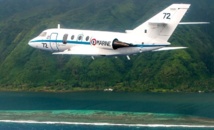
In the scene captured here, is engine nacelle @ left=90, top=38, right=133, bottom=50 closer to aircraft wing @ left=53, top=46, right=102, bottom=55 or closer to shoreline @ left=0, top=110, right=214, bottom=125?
aircraft wing @ left=53, top=46, right=102, bottom=55

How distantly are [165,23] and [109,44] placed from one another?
6571 millimetres

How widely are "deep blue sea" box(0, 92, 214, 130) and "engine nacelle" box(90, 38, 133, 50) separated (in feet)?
250

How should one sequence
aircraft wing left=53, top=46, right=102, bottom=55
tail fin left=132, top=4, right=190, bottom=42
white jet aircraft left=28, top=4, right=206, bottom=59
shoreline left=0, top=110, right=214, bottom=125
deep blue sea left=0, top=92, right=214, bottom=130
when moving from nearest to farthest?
tail fin left=132, top=4, right=190, bottom=42
white jet aircraft left=28, top=4, right=206, bottom=59
aircraft wing left=53, top=46, right=102, bottom=55
deep blue sea left=0, top=92, right=214, bottom=130
shoreline left=0, top=110, right=214, bottom=125

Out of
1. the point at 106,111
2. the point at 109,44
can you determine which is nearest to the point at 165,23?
the point at 109,44

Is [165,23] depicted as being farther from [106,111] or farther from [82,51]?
[106,111]

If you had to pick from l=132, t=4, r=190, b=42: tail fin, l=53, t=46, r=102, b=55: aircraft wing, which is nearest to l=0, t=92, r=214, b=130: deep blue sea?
l=53, t=46, r=102, b=55: aircraft wing

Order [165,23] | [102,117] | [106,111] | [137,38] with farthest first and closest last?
[106,111], [102,117], [137,38], [165,23]

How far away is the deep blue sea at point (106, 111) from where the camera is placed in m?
131

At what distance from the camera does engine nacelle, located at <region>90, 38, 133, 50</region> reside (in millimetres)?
51031

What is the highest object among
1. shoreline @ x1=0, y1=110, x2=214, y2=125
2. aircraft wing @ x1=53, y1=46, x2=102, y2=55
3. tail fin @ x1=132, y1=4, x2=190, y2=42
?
tail fin @ x1=132, y1=4, x2=190, y2=42

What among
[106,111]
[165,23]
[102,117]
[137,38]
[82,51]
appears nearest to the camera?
[165,23]

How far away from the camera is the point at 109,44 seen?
51781 mm

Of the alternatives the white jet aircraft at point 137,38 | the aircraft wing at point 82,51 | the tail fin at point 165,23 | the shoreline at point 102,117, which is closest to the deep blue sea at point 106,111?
the shoreline at point 102,117

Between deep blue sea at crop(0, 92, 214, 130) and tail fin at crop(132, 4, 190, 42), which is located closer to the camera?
tail fin at crop(132, 4, 190, 42)
